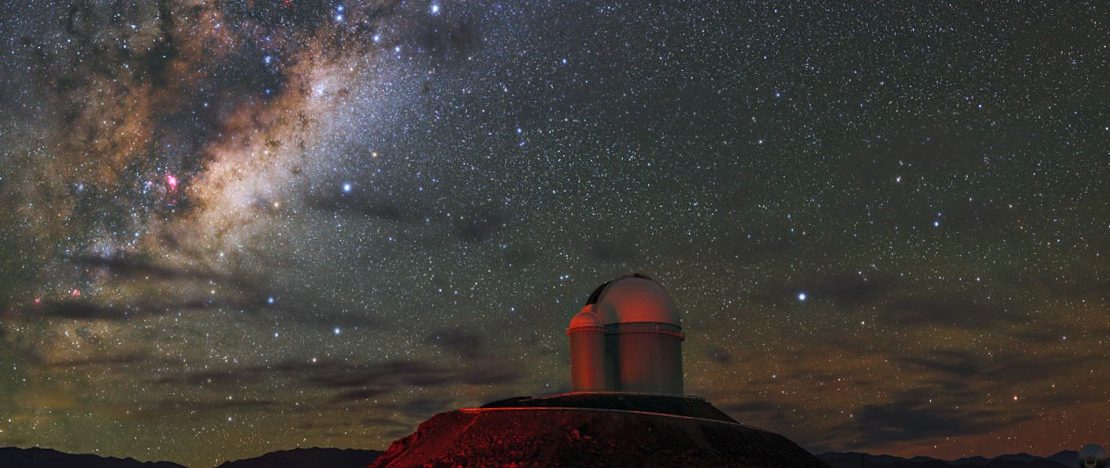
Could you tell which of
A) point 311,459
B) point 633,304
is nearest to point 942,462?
point 311,459

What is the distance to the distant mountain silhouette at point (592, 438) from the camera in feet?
105

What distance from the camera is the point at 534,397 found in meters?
37.1

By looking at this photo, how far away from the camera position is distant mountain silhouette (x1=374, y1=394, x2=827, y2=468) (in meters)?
32.0

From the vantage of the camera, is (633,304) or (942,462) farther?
(942,462)

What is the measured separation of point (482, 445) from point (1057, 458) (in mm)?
192325

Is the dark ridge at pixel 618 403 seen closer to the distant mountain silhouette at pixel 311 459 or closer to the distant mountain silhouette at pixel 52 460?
the distant mountain silhouette at pixel 311 459

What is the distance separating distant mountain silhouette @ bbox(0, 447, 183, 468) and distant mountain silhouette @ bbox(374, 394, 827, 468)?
15852 centimetres

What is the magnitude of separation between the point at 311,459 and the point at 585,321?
5632 inches

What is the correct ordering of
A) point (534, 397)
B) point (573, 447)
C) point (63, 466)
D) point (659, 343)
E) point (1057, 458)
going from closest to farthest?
point (573, 447)
point (534, 397)
point (659, 343)
point (63, 466)
point (1057, 458)

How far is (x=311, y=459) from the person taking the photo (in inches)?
6614

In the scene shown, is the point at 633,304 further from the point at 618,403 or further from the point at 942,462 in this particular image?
the point at 942,462

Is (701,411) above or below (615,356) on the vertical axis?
below

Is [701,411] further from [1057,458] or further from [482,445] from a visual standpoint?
[1057,458]

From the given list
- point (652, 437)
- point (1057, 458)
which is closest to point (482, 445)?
point (652, 437)
